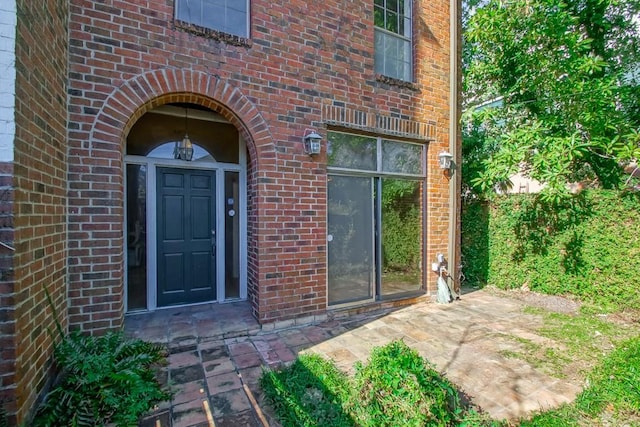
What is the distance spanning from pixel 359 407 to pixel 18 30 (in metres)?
3.28

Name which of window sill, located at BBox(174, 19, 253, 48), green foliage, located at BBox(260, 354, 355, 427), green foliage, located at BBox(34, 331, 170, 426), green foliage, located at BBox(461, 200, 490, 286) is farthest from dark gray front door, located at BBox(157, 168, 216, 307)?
green foliage, located at BBox(461, 200, 490, 286)

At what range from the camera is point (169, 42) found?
3.12 m

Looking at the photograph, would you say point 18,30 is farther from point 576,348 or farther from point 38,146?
point 576,348

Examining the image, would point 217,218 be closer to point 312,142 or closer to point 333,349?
point 312,142

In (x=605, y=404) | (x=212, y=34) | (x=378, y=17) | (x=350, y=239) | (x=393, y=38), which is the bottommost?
(x=605, y=404)

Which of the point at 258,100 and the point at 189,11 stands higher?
the point at 189,11

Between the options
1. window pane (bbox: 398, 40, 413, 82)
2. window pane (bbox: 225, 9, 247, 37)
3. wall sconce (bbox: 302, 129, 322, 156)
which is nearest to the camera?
window pane (bbox: 225, 9, 247, 37)

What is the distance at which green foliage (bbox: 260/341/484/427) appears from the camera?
1905 mm

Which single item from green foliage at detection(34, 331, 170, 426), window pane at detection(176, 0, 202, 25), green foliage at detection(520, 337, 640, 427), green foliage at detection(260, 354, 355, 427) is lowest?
green foliage at detection(520, 337, 640, 427)

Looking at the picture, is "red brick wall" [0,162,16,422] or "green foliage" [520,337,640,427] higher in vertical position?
"red brick wall" [0,162,16,422]

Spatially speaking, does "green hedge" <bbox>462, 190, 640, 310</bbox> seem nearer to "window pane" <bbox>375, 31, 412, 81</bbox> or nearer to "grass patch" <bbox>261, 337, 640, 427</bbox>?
"grass patch" <bbox>261, 337, 640, 427</bbox>

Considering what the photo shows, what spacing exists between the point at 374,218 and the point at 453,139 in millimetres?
1994

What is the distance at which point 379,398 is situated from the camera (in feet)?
6.62

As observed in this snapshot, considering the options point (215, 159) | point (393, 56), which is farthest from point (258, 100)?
point (393, 56)
